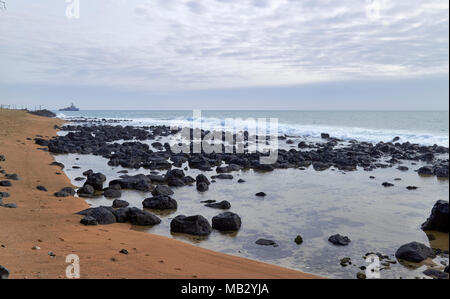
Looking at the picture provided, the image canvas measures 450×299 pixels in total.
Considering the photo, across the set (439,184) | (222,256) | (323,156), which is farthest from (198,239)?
(323,156)

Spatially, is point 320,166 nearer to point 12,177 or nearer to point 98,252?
point 12,177

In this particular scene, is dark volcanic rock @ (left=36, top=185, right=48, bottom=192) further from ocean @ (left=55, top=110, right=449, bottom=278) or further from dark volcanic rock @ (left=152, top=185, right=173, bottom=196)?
dark volcanic rock @ (left=152, top=185, right=173, bottom=196)

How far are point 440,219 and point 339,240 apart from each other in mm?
3424

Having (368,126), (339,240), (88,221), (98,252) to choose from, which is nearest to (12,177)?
(88,221)

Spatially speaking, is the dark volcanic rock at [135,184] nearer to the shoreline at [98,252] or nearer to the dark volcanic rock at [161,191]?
the dark volcanic rock at [161,191]

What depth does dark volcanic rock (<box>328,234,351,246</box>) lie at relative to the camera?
9.71 m

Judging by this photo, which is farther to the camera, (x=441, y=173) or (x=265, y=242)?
(x=441, y=173)

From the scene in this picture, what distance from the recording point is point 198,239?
32.9ft

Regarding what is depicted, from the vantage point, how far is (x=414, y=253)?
8.52m

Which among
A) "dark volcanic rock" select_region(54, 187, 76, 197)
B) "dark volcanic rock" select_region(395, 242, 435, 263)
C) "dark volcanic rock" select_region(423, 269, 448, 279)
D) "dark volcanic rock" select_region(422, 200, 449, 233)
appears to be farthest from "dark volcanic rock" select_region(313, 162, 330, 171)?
"dark volcanic rock" select_region(423, 269, 448, 279)

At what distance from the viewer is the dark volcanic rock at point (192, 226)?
34.1ft

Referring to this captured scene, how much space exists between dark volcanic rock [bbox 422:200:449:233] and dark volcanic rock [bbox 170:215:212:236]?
665 cm

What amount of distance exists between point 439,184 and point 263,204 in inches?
424

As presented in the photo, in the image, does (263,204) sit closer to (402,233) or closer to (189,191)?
(189,191)
